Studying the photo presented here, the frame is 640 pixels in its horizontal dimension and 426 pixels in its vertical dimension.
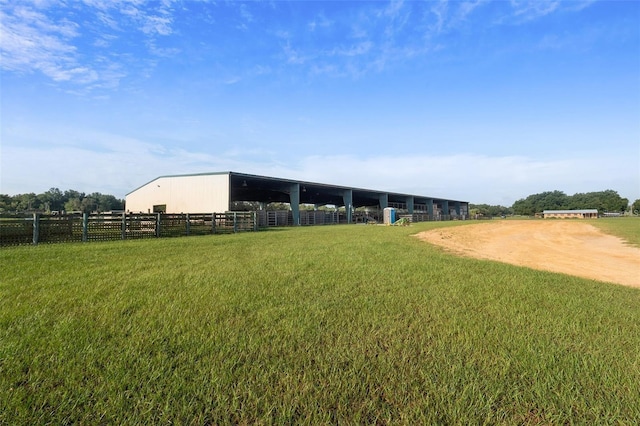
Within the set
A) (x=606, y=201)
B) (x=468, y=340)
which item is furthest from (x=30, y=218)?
(x=606, y=201)

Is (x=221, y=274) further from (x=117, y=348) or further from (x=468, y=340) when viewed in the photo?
(x=468, y=340)

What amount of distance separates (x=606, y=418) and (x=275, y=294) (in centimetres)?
395

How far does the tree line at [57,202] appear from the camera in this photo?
84.8 metres

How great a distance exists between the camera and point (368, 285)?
5.57 metres

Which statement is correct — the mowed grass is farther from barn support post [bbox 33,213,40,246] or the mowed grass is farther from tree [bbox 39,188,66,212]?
tree [bbox 39,188,66,212]

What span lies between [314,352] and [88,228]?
50.7ft

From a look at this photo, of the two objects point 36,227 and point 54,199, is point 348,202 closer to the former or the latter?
point 36,227

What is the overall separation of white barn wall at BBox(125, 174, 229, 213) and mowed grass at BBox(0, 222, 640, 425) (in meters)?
24.2

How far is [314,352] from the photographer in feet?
9.73

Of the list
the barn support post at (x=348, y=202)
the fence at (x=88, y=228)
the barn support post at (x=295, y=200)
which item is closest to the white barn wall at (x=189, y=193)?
the fence at (x=88, y=228)

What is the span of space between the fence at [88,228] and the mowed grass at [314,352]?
29.6 ft

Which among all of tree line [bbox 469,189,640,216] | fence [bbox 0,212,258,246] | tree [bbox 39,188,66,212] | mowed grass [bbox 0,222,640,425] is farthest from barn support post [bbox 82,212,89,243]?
tree line [bbox 469,189,640,216]

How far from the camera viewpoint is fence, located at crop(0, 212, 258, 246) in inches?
467

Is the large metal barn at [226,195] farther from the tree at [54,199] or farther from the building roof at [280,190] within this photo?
the tree at [54,199]
